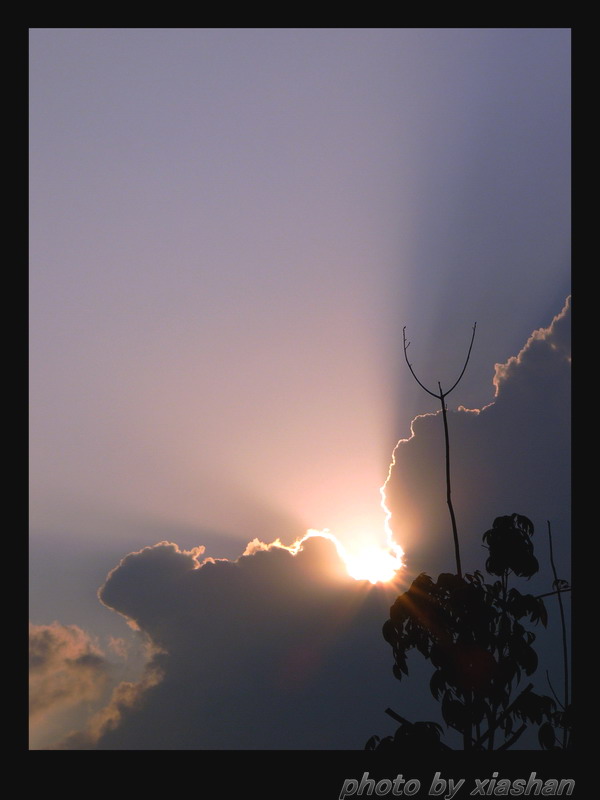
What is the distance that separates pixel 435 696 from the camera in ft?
29.4

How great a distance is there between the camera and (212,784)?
7.64m

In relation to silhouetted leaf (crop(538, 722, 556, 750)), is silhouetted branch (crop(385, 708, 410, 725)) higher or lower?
higher

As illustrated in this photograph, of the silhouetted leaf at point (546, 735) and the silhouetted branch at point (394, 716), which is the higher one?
the silhouetted branch at point (394, 716)
